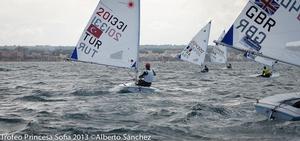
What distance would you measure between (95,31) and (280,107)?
36.0 feet

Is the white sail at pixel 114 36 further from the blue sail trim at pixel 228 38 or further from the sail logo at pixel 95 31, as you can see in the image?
the blue sail trim at pixel 228 38

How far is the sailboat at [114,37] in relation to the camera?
20875 mm

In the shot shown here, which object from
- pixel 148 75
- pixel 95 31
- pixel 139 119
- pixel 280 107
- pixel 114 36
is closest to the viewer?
pixel 280 107

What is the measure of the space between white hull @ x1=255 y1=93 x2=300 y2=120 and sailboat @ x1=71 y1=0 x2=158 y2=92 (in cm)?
752

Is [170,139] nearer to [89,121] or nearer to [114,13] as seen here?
[89,121]

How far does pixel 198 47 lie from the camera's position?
154 feet

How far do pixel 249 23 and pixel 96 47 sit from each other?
352 inches

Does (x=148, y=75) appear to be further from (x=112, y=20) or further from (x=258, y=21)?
(x=258, y=21)

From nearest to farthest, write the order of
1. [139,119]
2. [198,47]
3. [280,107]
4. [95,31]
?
[280,107] → [139,119] → [95,31] → [198,47]

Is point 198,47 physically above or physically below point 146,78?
above

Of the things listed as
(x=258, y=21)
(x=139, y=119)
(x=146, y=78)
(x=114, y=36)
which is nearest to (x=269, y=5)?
(x=258, y=21)

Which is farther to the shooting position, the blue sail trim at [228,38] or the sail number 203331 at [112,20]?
the sail number 203331 at [112,20]

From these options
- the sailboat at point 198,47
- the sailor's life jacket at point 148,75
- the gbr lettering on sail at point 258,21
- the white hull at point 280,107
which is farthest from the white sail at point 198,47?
the white hull at point 280,107

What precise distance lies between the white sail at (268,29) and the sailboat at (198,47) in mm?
30515
